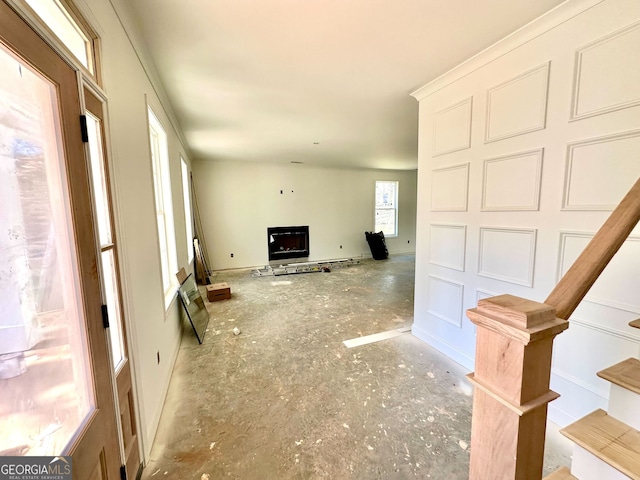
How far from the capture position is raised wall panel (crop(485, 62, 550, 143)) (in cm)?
179

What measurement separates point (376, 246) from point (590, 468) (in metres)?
6.96

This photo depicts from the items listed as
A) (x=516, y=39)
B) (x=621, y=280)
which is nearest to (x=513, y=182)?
(x=621, y=280)

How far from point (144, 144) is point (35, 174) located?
50.1 inches

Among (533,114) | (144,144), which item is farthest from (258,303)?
(533,114)

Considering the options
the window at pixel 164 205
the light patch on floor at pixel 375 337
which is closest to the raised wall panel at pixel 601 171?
the light patch on floor at pixel 375 337

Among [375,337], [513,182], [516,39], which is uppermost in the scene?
[516,39]

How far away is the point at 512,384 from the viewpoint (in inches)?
24.9

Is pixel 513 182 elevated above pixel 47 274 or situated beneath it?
elevated above

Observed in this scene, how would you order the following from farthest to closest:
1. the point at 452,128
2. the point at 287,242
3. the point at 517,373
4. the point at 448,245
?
the point at 287,242
the point at 448,245
the point at 452,128
the point at 517,373

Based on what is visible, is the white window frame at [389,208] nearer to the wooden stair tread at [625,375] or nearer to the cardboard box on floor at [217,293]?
the cardboard box on floor at [217,293]

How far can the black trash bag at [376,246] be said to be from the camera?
7695 mm

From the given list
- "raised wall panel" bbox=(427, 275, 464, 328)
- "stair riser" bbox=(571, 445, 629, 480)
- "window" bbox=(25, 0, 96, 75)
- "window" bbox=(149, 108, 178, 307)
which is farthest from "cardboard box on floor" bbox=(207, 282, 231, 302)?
"stair riser" bbox=(571, 445, 629, 480)

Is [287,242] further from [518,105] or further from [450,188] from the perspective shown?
[518,105]

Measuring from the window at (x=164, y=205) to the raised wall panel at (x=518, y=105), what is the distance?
3005 millimetres
